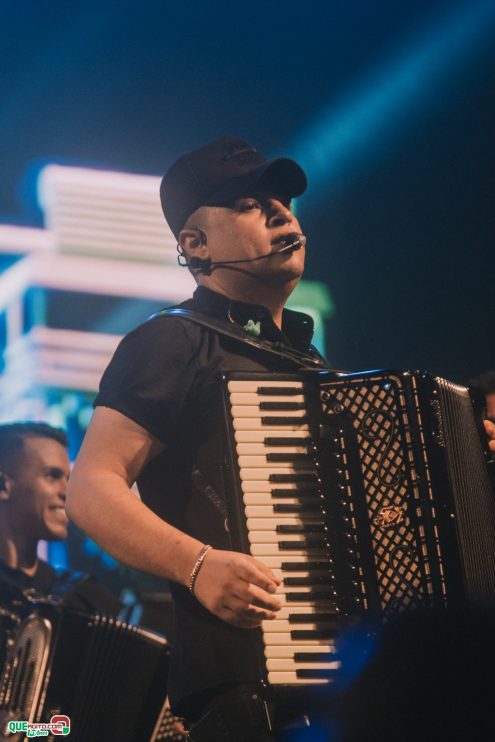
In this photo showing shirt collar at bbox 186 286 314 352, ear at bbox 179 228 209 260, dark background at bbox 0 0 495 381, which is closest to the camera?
shirt collar at bbox 186 286 314 352

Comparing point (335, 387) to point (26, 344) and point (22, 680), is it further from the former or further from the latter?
point (26, 344)

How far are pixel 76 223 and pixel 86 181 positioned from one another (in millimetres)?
→ 231

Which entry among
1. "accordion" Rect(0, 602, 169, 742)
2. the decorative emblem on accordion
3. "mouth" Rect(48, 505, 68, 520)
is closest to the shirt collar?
the decorative emblem on accordion

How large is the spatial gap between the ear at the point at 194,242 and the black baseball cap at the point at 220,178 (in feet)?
0.15

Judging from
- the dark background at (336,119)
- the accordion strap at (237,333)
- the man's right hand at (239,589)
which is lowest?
the man's right hand at (239,589)

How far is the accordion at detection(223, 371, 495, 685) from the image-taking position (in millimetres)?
1581

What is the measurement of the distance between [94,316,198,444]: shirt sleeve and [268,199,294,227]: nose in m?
0.36

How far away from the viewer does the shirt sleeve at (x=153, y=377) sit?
172 cm

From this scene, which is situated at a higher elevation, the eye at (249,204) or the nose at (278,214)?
the eye at (249,204)

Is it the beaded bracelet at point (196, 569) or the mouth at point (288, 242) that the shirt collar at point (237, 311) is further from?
the beaded bracelet at point (196, 569)

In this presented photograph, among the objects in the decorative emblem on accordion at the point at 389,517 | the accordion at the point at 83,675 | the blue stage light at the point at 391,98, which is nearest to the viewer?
the decorative emblem on accordion at the point at 389,517

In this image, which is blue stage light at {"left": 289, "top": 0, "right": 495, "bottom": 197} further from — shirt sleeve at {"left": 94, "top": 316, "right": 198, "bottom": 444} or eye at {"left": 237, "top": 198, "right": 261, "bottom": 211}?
shirt sleeve at {"left": 94, "top": 316, "right": 198, "bottom": 444}

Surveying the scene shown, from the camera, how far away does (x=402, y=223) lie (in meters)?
5.33

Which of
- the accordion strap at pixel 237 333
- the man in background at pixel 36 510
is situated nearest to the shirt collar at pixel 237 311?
the accordion strap at pixel 237 333
